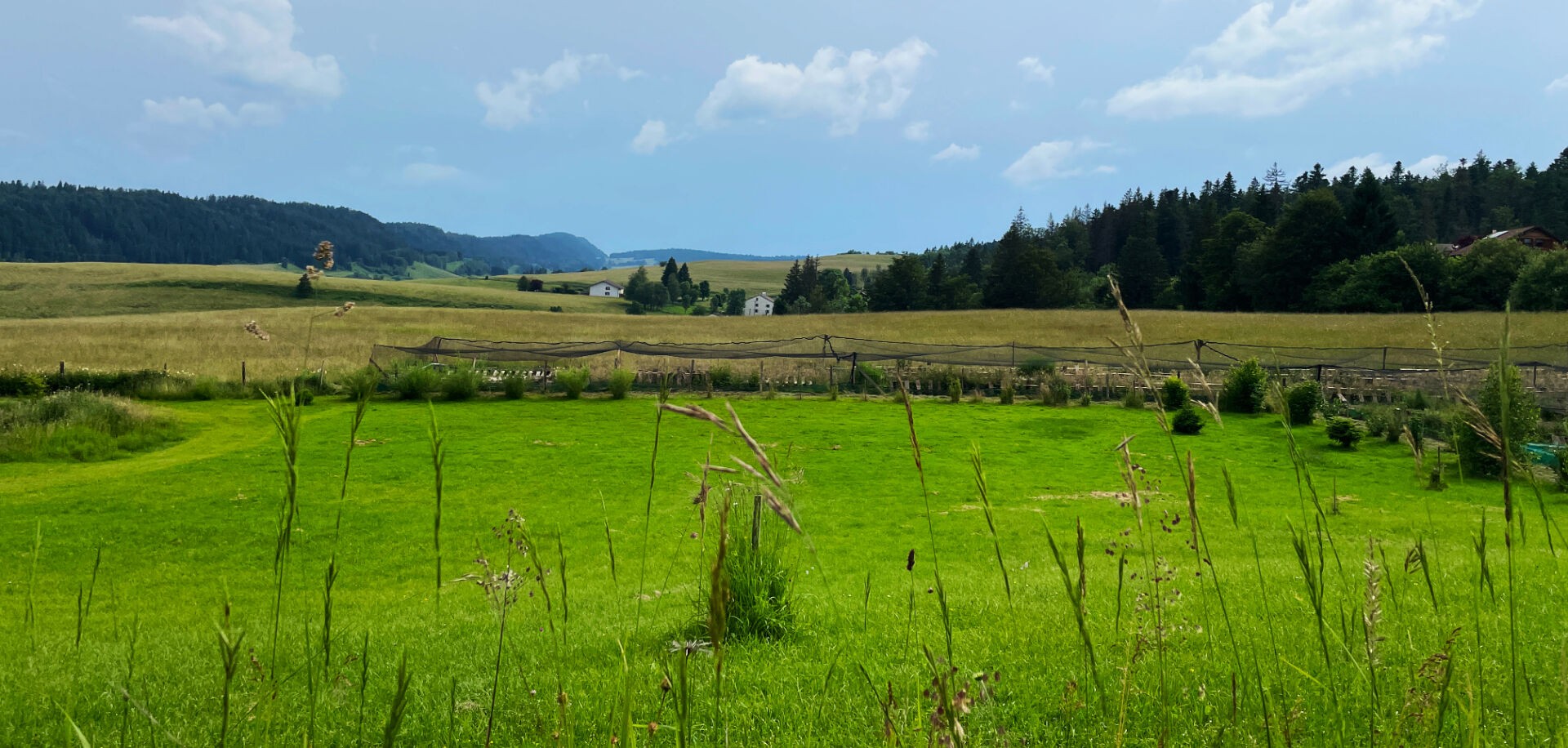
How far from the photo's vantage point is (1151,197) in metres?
74.2

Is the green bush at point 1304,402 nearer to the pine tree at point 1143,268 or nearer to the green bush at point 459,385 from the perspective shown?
the green bush at point 459,385

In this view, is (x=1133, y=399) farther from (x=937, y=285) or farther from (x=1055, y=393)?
(x=937, y=285)

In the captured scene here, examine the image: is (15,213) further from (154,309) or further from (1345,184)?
(1345,184)

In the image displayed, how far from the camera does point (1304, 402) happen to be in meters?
17.1

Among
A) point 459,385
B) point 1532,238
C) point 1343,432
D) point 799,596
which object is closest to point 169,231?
point 459,385

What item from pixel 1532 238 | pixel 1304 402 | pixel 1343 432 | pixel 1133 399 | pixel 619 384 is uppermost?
pixel 1532 238

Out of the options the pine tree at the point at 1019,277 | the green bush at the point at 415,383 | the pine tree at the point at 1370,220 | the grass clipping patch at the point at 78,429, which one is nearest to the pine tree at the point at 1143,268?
the pine tree at the point at 1019,277

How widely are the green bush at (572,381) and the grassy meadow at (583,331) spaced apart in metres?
4.74

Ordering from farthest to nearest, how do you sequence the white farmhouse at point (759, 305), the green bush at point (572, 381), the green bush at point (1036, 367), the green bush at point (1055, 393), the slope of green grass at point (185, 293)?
the white farmhouse at point (759, 305) → the slope of green grass at point (185, 293) → the green bush at point (1036, 367) → the green bush at point (1055, 393) → the green bush at point (572, 381)

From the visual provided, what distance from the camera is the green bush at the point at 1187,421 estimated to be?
604 inches

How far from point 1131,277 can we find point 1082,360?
142ft

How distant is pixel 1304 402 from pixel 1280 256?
36.6m

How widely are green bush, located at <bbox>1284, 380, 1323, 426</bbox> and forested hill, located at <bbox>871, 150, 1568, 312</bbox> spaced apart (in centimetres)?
2313

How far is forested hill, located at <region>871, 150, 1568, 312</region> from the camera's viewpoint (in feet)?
136
